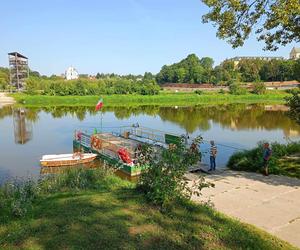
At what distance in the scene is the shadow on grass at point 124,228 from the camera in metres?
6.29

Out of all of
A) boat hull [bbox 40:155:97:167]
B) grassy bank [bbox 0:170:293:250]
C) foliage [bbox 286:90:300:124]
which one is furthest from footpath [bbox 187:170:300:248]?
boat hull [bbox 40:155:97:167]

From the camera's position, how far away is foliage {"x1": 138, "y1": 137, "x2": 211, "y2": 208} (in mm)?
7629

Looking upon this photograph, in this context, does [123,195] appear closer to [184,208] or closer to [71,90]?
[184,208]

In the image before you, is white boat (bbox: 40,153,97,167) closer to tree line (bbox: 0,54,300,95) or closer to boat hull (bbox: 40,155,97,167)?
boat hull (bbox: 40,155,97,167)

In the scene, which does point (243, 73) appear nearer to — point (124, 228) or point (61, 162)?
point (61, 162)

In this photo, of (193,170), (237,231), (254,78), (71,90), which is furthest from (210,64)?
(237,231)

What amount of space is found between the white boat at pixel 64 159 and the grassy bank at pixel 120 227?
12191mm

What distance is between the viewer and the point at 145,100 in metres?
87.8

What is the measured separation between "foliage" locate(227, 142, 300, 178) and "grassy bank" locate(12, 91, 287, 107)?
6069cm

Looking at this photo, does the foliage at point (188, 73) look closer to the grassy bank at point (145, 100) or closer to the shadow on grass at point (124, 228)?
the grassy bank at point (145, 100)

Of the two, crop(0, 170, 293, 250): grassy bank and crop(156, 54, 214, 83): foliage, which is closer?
crop(0, 170, 293, 250): grassy bank

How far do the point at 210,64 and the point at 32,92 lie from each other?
99874 millimetres

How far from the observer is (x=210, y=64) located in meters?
168

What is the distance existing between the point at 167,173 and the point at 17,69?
113 metres
